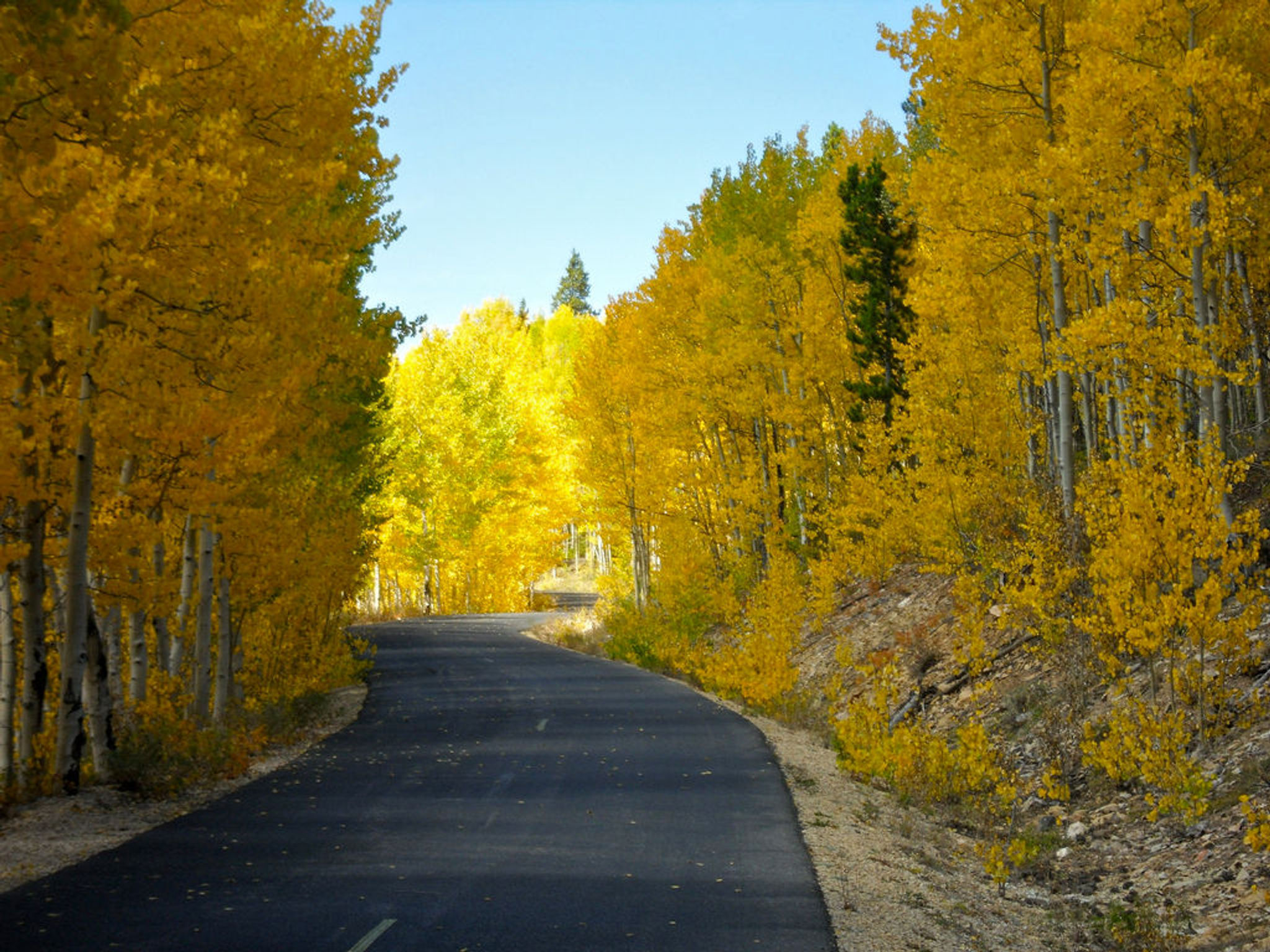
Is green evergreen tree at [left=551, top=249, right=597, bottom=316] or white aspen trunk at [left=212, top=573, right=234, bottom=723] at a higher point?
green evergreen tree at [left=551, top=249, right=597, bottom=316]

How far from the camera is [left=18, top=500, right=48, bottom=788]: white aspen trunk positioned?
11.6 m

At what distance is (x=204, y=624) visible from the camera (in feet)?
49.1

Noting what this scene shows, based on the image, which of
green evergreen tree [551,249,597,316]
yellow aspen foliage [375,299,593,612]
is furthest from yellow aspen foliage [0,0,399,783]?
green evergreen tree [551,249,597,316]

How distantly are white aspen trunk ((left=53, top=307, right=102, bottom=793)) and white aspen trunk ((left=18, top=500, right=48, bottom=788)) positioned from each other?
0.71 feet

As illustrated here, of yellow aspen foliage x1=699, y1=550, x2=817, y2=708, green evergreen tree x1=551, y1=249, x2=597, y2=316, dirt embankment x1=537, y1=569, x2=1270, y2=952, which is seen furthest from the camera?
green evergreen tree x1=551, y1=249, x2=597, y2=316

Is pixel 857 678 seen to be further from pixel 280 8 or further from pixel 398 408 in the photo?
pixel 398 408

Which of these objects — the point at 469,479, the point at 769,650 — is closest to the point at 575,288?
the point at 469,479

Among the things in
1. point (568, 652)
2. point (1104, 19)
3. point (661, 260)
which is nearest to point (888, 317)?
point (661, 260)

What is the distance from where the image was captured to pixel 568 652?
1409 inches

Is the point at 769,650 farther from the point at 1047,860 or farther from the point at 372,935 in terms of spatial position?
the point at 372,935

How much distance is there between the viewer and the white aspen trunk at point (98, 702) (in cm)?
1267

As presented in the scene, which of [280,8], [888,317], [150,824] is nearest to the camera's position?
[150,824]

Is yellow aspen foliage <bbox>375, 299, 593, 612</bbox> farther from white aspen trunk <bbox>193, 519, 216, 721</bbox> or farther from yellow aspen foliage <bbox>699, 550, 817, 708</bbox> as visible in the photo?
white aspen trunk <bbox>193, 519, 216, 721</bbox>

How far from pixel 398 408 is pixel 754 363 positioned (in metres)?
34.0
